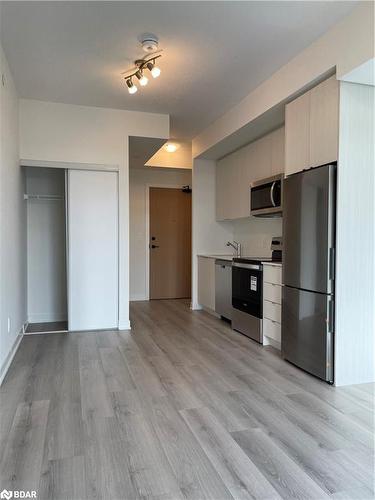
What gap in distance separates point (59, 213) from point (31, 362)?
7.47ft

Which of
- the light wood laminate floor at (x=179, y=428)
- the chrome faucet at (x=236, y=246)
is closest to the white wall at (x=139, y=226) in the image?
the chrome faucet at (x=236, y=246)

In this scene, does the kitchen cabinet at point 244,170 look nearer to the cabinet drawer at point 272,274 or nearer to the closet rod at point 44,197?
the cabinet drawer at point 272,274

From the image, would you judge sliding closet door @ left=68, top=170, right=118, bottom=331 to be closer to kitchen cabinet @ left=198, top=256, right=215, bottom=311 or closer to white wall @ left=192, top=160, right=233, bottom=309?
kitchen cabinet @ left=198, top=256, right=215, bottom=311

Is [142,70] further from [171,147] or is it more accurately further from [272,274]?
[171,147]

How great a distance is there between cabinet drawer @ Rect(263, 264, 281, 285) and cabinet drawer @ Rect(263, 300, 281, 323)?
8.8 inches

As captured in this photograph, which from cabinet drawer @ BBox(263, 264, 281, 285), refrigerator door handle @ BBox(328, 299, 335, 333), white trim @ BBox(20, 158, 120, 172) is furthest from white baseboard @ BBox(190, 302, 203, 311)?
refrigerator door handle @ BBox(328, 299, 335, 333)

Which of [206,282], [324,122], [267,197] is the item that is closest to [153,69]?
[324,122]

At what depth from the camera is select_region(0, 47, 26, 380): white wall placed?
3.02 metres

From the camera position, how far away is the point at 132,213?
667 centimetres

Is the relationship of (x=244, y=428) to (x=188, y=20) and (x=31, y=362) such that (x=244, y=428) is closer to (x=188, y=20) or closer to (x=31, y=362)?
(x=31, y=362)

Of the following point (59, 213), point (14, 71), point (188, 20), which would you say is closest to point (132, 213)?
point (59, 213)

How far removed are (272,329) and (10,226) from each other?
2.71 meters

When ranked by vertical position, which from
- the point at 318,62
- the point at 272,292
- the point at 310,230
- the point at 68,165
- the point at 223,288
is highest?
the point at 318,62

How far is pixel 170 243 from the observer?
6.96 metres
